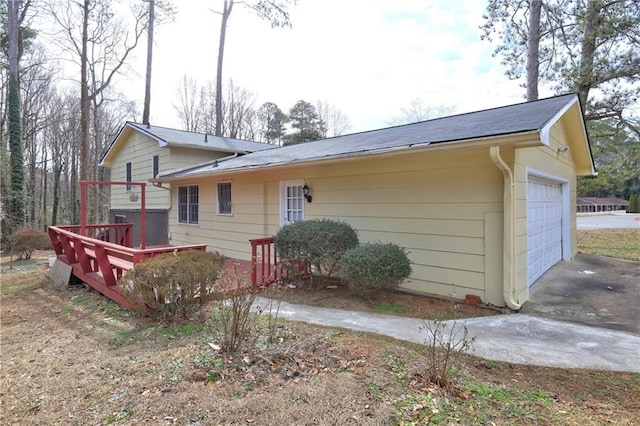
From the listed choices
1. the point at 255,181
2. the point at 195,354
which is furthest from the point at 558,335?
the point at 255,181

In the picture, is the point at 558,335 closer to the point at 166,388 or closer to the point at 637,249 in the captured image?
the point at 166,388

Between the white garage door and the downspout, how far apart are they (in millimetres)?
1142

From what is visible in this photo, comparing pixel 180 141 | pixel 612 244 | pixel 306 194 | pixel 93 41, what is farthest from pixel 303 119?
pixel 612 244

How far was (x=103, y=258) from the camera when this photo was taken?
5.49m

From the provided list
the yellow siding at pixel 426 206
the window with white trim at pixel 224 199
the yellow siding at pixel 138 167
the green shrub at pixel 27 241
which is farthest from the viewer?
the yellow siding at pixel 138 167

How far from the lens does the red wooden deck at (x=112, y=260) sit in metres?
4.88

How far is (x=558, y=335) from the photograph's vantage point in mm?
4148

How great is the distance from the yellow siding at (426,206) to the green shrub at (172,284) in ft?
10.2

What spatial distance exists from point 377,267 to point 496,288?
175cm

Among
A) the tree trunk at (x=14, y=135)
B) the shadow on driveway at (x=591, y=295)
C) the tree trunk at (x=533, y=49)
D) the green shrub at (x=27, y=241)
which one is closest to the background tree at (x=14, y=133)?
the tree trunk at (x=14, y=135)

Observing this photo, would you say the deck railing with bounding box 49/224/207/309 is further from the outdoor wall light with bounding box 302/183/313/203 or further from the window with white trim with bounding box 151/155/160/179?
the window with white trim with bounding box 151/155/160/179

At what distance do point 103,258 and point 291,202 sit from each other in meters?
3.96

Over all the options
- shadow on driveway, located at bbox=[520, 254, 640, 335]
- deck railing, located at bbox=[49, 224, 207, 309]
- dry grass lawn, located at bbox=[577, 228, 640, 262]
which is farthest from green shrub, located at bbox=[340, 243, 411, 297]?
dry grass lawn, located at bbox=[577, 228, 640, 262]

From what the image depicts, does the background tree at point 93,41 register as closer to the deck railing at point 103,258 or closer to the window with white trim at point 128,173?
the window with white trim at point 128,173
